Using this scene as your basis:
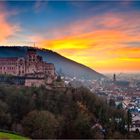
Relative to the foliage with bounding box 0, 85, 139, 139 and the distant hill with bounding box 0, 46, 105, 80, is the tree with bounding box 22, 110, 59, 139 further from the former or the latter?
the distant hill with bounding box 0, 46, 105, 80

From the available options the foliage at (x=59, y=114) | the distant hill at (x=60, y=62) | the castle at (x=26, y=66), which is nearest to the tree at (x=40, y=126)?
the foliage at (x=59, y=114)

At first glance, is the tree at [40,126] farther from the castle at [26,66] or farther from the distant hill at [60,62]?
the distant hill at [60,62]

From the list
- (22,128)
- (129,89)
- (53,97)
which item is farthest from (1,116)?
(129,89)

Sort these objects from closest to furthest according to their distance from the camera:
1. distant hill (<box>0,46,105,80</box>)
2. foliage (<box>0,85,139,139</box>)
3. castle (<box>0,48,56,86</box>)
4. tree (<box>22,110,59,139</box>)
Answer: tree (<box>22,110,59,139</box>), foliage (<box>0,85,139,139</box>), castle (<box>0,48,56,86</box>), distant hill (<box>0,46,105,80</box>)

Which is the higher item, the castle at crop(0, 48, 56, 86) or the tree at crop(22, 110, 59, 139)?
the castle at crop(0, 48, 56, 86)

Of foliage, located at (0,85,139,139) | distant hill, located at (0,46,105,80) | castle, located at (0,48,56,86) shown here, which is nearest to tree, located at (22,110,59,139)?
foliage, located at (0,85,139,139)

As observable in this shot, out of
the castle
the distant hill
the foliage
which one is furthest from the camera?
the distant hill

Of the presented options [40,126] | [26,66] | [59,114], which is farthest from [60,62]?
[40,126]

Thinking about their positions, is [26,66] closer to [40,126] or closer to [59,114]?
[59,114]
